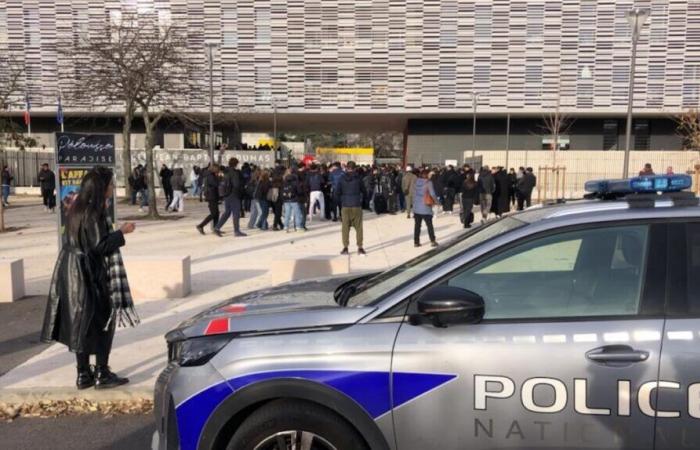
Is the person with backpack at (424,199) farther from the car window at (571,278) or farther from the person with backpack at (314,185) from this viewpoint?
the car window at (571,278)

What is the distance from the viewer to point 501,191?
59.6ft

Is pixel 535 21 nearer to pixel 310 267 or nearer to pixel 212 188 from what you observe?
pixel 212 188

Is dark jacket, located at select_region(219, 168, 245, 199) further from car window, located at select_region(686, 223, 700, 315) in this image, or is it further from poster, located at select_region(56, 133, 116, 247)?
car window, located at select_region(686, 223, 700, 315)

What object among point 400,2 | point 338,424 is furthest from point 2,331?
point 400,2

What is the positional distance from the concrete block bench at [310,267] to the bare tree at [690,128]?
27538 millimetres

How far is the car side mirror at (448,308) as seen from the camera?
2744mm

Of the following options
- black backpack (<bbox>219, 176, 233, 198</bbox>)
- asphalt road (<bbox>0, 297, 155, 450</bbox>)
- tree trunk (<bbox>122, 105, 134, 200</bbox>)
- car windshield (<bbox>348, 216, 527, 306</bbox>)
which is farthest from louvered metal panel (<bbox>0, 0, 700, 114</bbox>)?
car windshield (<bbox>348, 216, 527, 306</bbox>)

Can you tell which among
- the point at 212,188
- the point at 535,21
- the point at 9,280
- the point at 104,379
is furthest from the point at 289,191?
the point at 535,21

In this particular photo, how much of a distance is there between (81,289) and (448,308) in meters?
3.21

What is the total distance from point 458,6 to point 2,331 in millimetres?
40184

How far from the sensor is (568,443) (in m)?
2.65

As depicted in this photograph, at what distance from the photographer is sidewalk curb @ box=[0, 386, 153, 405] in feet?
16.1

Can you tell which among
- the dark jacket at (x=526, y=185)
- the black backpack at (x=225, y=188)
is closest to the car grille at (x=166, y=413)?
the black backpack at (x=225, y=188)

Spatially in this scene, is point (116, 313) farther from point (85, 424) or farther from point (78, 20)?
point (78, 20)
